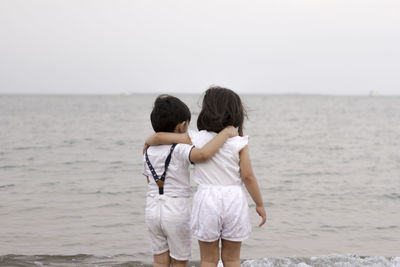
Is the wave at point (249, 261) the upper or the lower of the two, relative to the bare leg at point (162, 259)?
lower

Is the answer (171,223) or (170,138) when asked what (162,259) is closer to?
(171,223)

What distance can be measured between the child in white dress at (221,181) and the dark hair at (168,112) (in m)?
0.09

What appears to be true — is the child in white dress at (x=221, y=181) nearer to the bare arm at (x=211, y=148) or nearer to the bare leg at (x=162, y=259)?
the bare arm at (x=211, y=148)

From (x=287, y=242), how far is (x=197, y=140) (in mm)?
3411

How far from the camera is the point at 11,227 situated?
6.54 m

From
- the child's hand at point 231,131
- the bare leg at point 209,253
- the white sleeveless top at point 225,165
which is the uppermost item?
the child's hand at point 231,131

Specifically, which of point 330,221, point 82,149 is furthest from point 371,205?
point 82,149

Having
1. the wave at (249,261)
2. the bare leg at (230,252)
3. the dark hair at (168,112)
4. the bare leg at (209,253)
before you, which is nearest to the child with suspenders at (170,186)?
→ the dark hair at (168,112)

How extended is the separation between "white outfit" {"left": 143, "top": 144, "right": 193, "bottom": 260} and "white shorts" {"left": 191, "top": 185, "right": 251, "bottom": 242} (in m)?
0.10

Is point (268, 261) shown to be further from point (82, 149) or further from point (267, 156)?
point (82, 149)

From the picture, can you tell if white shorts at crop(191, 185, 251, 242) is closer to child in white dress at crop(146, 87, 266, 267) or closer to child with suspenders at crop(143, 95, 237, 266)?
child in white dress at crop(146, 87, 266, 267)

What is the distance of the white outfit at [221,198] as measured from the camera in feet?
10.1

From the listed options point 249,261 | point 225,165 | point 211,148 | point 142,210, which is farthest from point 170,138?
point 142,210

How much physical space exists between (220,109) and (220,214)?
677mm
